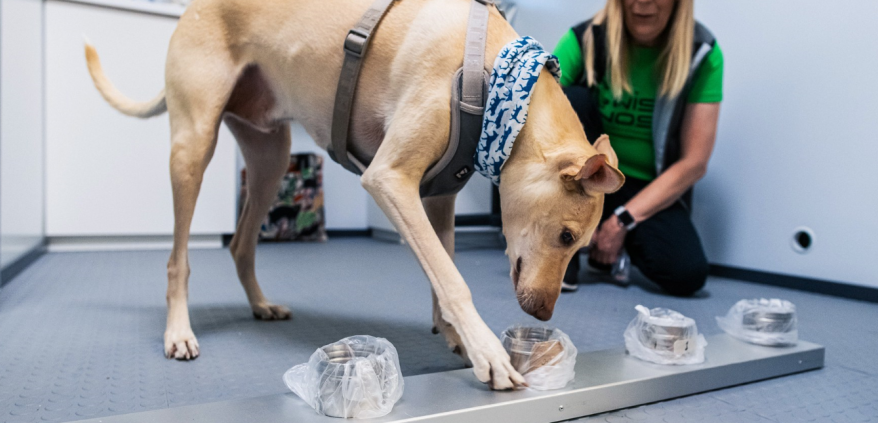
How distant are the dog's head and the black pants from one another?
1150 millimetres

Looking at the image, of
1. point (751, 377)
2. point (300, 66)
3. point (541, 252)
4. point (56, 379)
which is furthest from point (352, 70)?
point (751, 377)

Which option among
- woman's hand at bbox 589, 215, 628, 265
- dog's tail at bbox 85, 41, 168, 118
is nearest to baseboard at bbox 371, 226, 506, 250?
woman's hand at bbox 589, 215, 628, 265

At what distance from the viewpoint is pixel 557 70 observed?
111 cm

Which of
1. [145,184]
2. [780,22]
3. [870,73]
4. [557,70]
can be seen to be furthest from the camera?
[145,184]

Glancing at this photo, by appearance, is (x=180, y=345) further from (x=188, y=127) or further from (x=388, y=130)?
(x=388, y=130)

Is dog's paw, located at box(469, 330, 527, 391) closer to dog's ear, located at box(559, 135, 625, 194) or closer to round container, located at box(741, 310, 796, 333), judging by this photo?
dog's ear, located at box(559, 135, 625, 194)

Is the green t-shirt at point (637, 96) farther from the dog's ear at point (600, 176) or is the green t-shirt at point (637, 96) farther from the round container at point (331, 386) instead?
the round container at point (331, 386)

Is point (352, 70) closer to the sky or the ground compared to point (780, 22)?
closer to the ground

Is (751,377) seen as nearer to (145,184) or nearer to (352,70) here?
(352,70)

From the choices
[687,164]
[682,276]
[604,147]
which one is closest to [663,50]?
[687,164]

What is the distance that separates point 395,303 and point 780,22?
6.31 ft

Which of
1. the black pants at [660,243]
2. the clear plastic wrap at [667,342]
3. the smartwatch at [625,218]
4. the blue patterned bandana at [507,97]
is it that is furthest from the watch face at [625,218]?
the blue patterned bandana at [507,97]

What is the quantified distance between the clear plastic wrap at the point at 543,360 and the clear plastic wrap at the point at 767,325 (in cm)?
55

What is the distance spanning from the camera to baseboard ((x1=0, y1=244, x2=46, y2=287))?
1.97 meters
